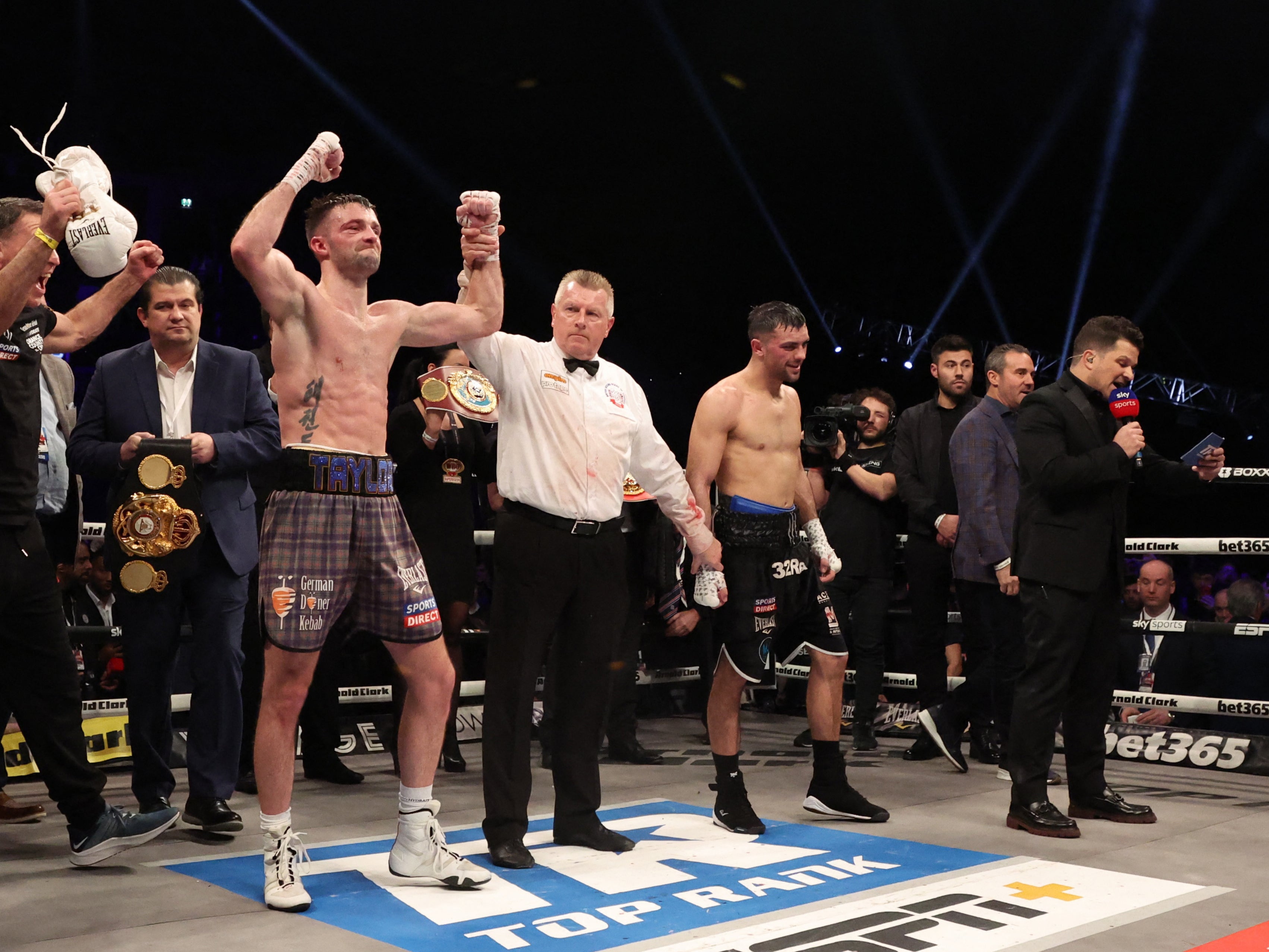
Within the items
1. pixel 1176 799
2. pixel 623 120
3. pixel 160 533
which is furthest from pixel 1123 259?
pixel 160 533

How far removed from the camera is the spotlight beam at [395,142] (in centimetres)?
873

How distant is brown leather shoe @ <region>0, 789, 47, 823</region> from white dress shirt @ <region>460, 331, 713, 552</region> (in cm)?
177

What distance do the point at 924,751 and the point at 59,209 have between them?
3.88 metres

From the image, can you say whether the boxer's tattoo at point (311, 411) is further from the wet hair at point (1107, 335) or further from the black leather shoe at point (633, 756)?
the black leather shoe at point (633, 756)

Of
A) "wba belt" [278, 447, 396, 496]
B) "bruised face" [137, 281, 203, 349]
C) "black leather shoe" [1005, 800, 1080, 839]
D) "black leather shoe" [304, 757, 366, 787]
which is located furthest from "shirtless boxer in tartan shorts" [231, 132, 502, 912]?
"black leather shoe" [1005, 800, 1080, 839]

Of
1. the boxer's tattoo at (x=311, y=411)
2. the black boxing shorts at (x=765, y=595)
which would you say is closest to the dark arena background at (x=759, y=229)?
the black boxing shorts at (x=765, y=595)

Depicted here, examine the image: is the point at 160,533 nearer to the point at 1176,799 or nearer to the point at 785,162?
the point at 1176,799

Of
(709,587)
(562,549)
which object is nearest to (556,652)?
(562,549)

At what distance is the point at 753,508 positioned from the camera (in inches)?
140

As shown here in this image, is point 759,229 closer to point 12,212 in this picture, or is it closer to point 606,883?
point 12,212

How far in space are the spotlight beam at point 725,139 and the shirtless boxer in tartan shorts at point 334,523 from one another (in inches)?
273

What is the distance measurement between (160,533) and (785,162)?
8.96 metres

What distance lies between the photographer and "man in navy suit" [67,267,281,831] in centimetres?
318

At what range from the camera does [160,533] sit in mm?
3082
